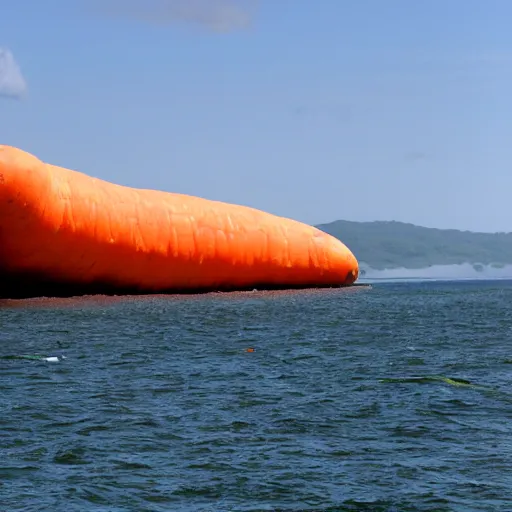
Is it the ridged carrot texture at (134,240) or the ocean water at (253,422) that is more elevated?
the ridged carrot texture at (134,240)

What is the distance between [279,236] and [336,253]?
3878 millimetres

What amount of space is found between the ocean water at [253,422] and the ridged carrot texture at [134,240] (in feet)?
25.9

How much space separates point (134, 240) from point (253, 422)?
2083 centimetres

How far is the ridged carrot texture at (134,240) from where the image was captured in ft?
84.8

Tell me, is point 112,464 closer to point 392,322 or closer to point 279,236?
point 392,322

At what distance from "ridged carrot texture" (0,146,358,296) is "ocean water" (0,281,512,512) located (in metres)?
7.89

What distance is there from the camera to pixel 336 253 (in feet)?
125

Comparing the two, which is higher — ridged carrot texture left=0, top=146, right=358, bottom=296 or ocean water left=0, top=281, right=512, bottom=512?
ridged carrot texture left=0, top=146, right=358, bottom=296

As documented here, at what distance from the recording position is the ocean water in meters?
6.96

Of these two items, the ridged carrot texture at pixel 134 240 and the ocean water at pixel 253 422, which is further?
the ridged carrot texture at pixel 134 240

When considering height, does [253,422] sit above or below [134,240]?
below

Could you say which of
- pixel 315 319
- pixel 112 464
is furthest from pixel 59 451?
pixel 315 319

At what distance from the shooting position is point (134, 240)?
29.7 meters

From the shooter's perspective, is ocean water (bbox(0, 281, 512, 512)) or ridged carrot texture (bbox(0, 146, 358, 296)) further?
ridged carrot texture (bbox(0, 146, 358, 296))
